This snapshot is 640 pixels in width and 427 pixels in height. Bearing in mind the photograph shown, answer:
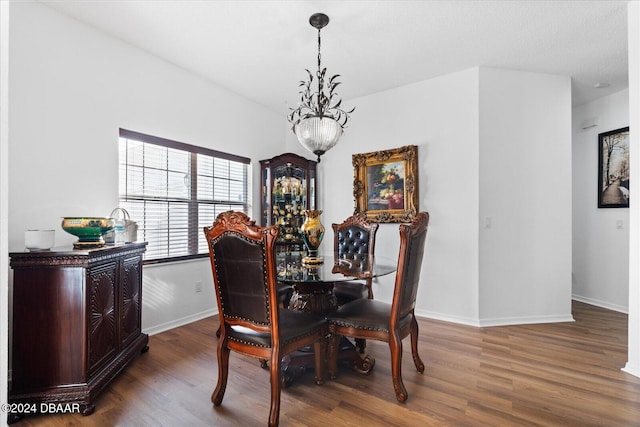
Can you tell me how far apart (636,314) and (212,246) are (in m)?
3.13

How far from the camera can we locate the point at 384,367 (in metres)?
2.43

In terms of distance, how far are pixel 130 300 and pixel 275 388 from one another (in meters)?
1.56

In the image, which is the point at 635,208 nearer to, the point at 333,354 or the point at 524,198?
the point at 524,198

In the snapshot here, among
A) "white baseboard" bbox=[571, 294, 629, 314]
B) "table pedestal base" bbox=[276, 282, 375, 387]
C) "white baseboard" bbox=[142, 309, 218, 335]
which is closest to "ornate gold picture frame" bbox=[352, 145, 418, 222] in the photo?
"table pedestal base" bbox=[276, 282, 375, 387]

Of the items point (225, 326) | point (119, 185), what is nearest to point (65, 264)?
point (225, 326)

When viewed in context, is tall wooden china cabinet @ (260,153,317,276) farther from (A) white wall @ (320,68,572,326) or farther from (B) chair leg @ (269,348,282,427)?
(B) chair leg @ (269,348,282,427)

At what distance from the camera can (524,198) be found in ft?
11.6

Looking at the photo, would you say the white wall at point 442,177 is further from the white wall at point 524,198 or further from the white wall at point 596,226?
the white wall at point 596,226

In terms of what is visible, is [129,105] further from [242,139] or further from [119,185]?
[242,139]

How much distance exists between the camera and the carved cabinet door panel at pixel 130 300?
2387 mm

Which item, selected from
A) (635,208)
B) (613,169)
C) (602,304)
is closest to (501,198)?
(635,208)

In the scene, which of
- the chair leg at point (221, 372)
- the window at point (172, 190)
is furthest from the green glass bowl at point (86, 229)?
the chair leg at point (221, 372)

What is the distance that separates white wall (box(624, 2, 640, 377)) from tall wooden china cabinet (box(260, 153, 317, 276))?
10.7 feet

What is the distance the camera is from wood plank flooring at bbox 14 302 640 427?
5.90ft
